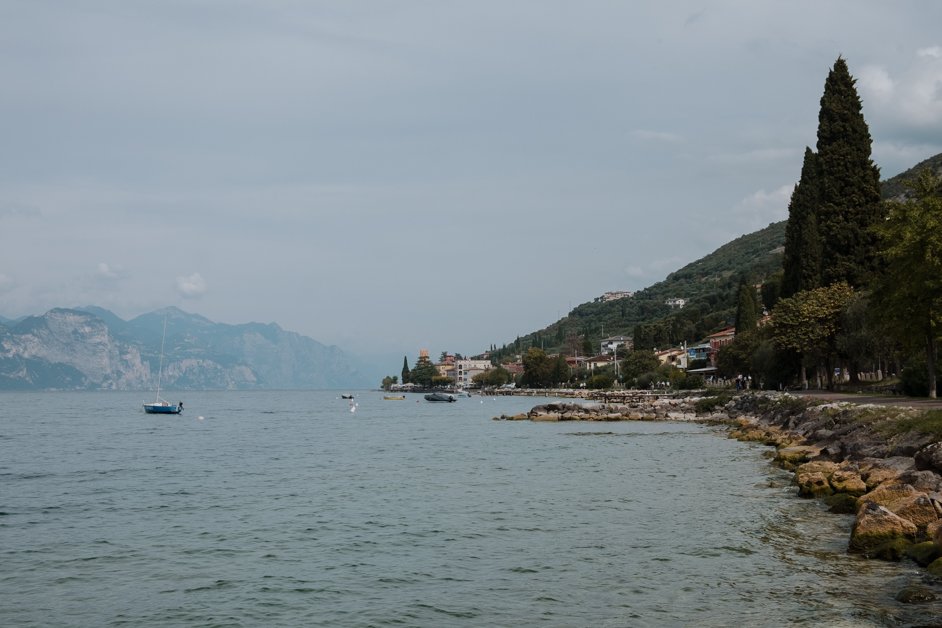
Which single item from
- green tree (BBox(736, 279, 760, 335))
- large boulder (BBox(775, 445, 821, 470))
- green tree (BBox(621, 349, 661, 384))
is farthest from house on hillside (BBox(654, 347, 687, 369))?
large boulder (BBox(775, 445, 821, 470))

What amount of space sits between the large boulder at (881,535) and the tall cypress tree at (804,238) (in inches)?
2000

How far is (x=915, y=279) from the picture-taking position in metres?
39.1

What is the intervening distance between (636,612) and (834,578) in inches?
156

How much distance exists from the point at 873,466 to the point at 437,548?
1241 centimetres

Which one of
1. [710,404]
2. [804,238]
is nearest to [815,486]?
[804,238]

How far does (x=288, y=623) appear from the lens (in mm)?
12938

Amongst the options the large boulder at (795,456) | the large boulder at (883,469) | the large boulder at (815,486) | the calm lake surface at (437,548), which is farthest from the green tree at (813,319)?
the large boulder at (815,486)

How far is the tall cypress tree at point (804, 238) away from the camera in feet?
214

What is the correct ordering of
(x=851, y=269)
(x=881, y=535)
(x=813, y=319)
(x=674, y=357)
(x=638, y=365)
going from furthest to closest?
1. (x=674, y=357)
2. (x=638, y=365)
3. (x=851, y=269)
4. (x=813, y=319)
5. (x=881, y=535)

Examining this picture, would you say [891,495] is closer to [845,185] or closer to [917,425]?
[917,425]

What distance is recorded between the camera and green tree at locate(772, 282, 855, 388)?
5719 centimetres

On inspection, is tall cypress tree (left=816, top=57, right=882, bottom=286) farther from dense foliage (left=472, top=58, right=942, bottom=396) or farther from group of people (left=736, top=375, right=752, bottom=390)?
group of people (left=736, top=375, right=752, bottom=390)

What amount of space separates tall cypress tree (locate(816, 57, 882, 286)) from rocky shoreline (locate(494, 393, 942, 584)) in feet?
52.6

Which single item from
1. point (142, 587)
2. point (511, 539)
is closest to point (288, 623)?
point (142, 587)
